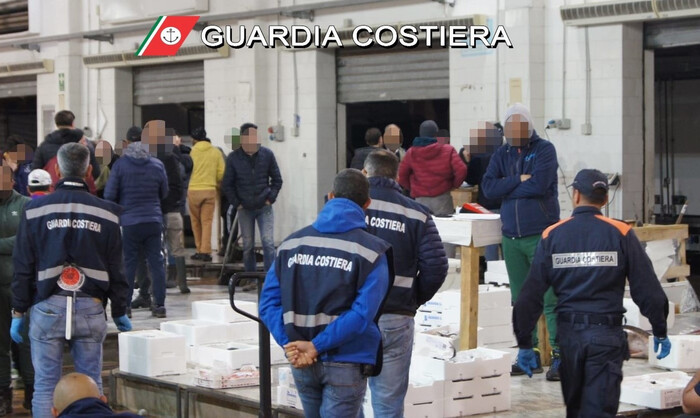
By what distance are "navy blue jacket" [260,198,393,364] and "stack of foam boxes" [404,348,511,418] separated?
1766 millimetres

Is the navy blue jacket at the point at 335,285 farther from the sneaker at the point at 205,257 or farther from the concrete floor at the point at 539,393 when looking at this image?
the sneaker at the point at 205,257

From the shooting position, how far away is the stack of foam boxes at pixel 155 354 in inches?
332

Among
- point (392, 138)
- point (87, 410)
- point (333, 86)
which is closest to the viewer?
point (87, 410)

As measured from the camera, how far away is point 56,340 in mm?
6770

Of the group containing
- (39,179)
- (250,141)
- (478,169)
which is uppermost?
(250,141)

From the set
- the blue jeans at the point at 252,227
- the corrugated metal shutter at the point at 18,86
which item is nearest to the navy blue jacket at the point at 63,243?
the blue jeans at the point at 252,227

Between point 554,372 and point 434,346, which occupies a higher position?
point 434,346

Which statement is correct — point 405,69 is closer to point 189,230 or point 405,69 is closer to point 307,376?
point 189,230

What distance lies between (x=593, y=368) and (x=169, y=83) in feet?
45.9

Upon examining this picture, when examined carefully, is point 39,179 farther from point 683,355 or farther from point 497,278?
point 683,355

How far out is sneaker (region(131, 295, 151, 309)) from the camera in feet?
38.8

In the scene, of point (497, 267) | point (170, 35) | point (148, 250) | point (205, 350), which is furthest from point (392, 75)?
Result: point (205, 350)

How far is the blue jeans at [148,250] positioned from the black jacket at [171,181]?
118 cm

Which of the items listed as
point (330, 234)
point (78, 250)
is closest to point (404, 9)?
point (78, 250)
